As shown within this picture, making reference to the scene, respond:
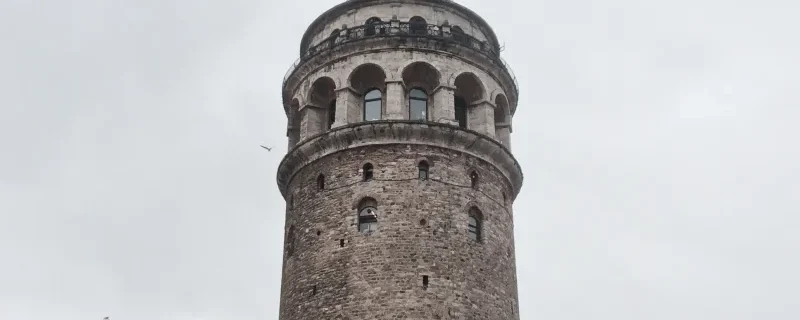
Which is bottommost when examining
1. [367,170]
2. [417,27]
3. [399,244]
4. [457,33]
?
[399,244]

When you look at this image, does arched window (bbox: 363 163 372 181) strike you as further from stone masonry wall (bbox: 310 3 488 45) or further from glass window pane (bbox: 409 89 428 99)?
stone masonry wall (bbox: 310 3 488 45)

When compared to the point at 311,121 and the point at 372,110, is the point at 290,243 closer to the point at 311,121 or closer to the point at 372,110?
the point at 311,121

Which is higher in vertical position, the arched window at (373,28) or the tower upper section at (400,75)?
the arched window at (373,28)

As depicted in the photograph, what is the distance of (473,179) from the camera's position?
3017 centimetres

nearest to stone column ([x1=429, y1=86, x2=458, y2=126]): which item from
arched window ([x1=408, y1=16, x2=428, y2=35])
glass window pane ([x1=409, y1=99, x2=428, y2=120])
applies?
glass window pane ([x1=409, y1=99, x2=428, y2=120])

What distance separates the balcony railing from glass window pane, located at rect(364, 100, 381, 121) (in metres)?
2.21

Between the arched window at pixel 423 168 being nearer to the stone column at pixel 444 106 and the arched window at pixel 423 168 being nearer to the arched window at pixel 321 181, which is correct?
the stone column at pixel 444 106

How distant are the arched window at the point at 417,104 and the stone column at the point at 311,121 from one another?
123 inches

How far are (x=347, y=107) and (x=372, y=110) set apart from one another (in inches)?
39.5

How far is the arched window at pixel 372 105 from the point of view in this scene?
31.2 meters

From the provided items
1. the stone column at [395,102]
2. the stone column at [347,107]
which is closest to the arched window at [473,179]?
the stone column at [395,102]

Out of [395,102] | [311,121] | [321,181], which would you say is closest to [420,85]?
[395,102]

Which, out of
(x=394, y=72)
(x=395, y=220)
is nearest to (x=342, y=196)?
(x=395, y=220)

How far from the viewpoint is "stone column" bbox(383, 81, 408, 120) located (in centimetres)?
3023
